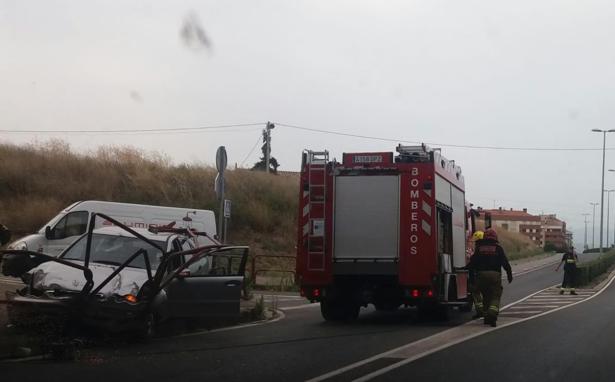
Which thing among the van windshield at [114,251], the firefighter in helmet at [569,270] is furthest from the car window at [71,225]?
the firefighter in helmet at [569,270]

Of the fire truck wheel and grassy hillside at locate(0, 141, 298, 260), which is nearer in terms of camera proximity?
the fire truck wheel

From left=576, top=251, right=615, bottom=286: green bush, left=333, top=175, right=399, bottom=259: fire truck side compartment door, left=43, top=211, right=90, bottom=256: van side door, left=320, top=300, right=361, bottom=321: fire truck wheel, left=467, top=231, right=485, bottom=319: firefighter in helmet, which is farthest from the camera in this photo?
left=576, top=251, right=615, bottom=286: green bush

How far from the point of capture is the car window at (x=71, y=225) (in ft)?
59.8

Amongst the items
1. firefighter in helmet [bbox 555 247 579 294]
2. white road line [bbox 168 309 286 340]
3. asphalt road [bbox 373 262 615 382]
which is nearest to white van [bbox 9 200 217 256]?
white road line [bbox 168 309 286 340]

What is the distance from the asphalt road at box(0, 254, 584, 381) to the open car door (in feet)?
1.43

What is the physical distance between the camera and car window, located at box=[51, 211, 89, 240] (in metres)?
18.2

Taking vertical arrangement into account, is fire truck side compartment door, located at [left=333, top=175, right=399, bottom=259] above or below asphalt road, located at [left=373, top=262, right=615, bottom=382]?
above

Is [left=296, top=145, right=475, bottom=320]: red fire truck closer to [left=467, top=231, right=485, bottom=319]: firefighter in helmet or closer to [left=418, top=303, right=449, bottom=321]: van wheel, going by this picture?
[left=418, top=303, right=449, bottom=321]: van wheel

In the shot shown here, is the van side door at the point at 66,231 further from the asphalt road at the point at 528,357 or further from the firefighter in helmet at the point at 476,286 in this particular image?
the asphalt road at the point at 528,357

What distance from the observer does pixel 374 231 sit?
1255 centimetres

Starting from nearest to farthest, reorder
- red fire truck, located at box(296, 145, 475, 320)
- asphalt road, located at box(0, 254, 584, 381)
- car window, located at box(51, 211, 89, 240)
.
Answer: asphalt road, located at box(0, 254, 584, 381), red fire truck, located at box(296, 145, 475, 320), car window, located at box(51, 211, 89, 240)

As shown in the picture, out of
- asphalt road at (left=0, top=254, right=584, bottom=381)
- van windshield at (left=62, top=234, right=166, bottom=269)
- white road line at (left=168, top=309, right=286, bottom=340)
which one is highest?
van windshield at (left=62, top=234, right=166, bottom=269)

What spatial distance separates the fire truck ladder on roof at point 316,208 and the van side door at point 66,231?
25.9ft

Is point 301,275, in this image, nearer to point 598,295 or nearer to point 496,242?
point 496,242
